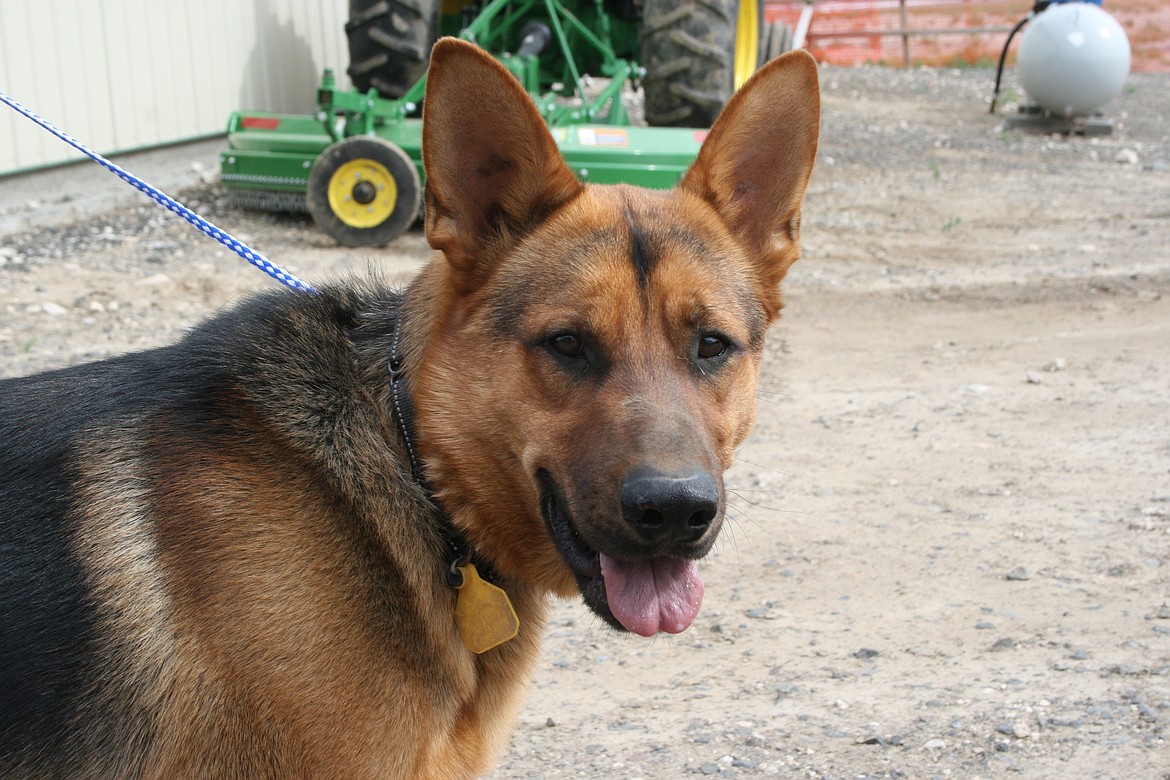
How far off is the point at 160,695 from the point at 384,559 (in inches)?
21.2

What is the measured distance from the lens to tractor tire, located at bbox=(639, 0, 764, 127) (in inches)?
353

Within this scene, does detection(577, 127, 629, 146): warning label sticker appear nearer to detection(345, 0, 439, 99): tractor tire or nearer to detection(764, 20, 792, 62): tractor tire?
detection(345, 0, 439, 99): tractor tire

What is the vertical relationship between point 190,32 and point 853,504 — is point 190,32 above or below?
above

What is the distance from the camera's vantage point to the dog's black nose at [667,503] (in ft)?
7.51

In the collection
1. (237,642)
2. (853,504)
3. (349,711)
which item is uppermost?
(237,642)

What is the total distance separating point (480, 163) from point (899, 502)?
299cm

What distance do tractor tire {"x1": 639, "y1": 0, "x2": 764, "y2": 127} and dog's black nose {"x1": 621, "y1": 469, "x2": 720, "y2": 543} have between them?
731 cm

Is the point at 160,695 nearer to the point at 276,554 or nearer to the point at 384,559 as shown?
the point at 276,554

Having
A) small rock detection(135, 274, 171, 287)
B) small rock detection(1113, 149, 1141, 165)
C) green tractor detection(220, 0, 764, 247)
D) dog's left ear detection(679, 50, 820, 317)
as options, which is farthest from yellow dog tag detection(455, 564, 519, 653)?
small rock detection(1113, 149, 1141, 165)

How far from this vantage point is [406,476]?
8.54 ft

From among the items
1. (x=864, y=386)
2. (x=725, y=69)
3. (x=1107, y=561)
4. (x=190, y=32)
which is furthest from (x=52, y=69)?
(x=1107, y=561)

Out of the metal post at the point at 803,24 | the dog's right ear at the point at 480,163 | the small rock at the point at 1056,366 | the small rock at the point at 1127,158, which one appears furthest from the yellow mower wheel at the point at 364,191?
the metal post at the point at 803,24

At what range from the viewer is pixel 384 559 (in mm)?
2486

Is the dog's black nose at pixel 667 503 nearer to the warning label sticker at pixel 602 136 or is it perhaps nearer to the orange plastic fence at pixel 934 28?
the warning label sticker at pixel 602 136
